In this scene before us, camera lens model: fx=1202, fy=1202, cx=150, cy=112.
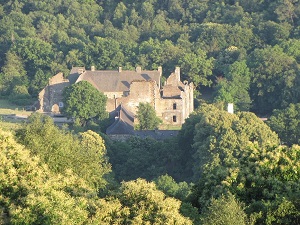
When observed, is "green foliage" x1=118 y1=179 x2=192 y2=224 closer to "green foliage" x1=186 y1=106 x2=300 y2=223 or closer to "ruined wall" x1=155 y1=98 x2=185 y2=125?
"green foliage" x1=186 y1=106 x2=300 y2=223

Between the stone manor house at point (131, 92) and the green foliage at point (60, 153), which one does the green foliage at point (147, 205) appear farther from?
the stone manor house at point (131, 92)

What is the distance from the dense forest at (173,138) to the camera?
27500mm

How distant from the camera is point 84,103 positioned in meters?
64.0

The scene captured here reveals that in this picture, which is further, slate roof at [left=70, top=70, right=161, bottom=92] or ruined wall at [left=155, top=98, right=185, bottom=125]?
slate roof at [left=70, top=70, right=161, bottom=92]

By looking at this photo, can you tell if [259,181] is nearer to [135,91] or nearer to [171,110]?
[135,91]

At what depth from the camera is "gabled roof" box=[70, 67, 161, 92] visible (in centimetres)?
7012

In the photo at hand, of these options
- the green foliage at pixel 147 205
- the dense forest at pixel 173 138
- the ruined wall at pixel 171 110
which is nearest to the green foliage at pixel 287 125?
the dense forest at pixel 173 138

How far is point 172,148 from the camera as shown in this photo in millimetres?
51719

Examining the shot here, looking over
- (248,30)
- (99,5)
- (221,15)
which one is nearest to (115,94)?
(248,30)

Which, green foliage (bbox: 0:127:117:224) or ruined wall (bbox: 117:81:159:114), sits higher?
ruined wall (bbox: 117:81:159:114)

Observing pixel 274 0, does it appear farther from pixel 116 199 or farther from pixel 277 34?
pixel 116 199

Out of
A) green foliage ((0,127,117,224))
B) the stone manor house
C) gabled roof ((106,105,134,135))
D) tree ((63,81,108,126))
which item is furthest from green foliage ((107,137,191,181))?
green foliage ((0,127,117,224))

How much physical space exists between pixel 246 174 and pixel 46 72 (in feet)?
178

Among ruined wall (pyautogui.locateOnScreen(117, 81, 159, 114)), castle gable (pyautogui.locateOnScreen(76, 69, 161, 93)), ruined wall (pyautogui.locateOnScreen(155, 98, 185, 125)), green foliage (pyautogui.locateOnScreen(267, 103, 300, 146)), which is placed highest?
castle gable (pyautogui.locateOnScreen(76, 69, 161, 93))
